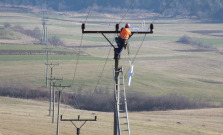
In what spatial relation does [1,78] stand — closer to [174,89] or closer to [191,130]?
[174,89]

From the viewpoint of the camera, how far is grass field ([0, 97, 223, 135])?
55.5 meters

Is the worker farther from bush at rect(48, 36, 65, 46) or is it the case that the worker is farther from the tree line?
bush at rect(48, 36, 65, 46)

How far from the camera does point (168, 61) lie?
134 metres

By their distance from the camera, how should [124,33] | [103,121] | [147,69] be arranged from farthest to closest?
[147,69], [103,121], [124,33]

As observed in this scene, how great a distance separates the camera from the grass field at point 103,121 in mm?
55531

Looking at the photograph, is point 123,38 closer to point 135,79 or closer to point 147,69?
point 135,79

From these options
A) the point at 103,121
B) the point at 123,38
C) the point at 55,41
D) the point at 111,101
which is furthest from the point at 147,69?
the point at 123,38

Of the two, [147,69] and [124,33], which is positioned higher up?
[147,69]

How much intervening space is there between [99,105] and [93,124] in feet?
70.7

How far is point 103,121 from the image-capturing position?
6531cm

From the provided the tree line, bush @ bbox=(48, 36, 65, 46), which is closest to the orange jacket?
the tree line

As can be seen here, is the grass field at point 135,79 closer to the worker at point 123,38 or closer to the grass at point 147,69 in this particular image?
the grass at point 147,69

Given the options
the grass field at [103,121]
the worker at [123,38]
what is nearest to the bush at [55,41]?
the grass field at [103,121]

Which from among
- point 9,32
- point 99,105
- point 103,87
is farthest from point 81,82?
point 9,32
